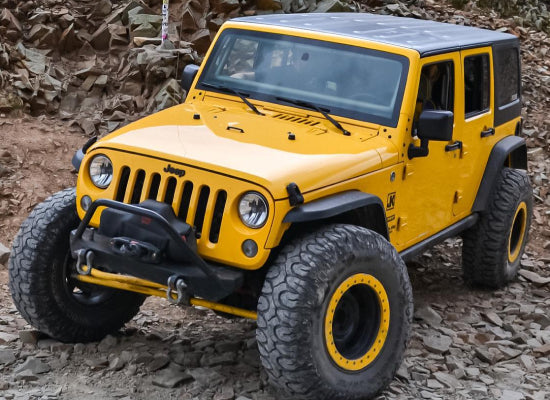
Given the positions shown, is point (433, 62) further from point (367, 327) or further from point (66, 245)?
point (66, 245)

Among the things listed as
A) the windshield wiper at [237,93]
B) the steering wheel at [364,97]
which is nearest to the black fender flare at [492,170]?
the steering wheel at [364,97]

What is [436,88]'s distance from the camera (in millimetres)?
6469

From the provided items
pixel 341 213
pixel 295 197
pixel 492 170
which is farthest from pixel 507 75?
pixel 295 197

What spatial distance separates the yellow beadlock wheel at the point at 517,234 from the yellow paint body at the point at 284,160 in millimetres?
945

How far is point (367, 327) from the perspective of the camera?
5.36 m

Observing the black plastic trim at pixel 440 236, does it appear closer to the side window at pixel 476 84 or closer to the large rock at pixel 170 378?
the side window at pixel 476 84

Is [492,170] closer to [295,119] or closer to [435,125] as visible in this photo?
[435,125]

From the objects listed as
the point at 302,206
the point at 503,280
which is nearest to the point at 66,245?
the point at 302,206

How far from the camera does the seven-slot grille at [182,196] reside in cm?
505

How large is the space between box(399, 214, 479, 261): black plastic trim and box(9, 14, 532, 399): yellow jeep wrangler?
16 millimetres

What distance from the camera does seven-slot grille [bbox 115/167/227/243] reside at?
505 centimetres

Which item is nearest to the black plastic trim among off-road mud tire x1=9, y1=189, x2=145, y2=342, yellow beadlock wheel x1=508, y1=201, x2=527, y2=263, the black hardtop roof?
yellow beadlock wheel x1=508, y1=201, x2=527, y2=263

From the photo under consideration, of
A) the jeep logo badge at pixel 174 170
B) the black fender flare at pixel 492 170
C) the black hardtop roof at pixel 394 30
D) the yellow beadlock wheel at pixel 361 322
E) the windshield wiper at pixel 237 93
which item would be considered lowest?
the yellow beadlock wheel at pixel 361 322

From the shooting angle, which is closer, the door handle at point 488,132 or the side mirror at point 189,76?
the side mirror at point 189,76
